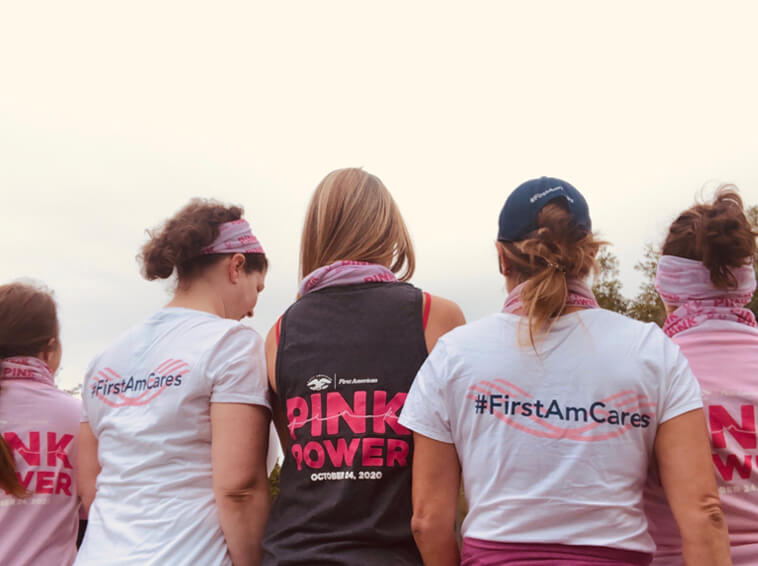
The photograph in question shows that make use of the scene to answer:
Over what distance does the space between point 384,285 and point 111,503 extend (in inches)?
57.5

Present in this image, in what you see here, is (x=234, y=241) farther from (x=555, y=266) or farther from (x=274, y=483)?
(x=274, y=483)

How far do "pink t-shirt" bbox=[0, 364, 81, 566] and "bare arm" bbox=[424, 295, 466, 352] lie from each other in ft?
6.99

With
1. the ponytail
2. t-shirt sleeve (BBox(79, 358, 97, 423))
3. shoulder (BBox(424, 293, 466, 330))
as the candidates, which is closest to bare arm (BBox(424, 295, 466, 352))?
shoulder (BBox(424, 293, 466, 330))

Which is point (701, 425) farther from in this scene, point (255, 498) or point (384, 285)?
point (255, 498)

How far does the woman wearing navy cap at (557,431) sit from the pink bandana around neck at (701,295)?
25.1 inches

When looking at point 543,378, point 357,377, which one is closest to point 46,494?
point 357,377

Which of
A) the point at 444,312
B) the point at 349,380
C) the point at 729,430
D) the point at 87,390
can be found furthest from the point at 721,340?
the point at 87,390

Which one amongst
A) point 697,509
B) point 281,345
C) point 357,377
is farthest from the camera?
point 281,345

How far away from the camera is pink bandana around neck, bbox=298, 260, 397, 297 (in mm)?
3266

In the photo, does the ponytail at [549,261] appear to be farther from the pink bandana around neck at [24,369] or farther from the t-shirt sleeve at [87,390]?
the pink bandana around neck at [24,369]

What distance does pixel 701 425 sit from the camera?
278 cm

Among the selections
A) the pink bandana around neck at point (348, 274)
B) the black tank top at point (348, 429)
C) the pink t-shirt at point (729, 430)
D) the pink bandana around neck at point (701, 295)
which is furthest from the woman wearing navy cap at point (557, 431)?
the pink bandana around neck at point (701, 295)

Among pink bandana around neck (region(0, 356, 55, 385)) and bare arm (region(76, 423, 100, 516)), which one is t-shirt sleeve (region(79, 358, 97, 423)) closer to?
bare arm (region(76, 423, 100, 516))

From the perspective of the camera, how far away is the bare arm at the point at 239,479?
3.26 metres
